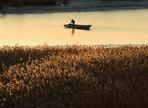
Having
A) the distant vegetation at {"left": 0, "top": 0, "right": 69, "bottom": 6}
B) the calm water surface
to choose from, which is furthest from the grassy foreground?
the distant vegetation at {"left": 0, "top": 0, "right": 69, "bottom": 6}

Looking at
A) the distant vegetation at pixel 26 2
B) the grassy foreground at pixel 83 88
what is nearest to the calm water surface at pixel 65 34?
the grassy foreground at pixel 83 88

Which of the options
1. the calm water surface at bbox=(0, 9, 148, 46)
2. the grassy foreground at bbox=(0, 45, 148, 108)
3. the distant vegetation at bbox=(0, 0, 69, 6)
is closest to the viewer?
the grassy foreground at bbox=(0, 45, 148, 108)

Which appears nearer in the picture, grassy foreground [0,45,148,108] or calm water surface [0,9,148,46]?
grassy foreground [0,45,148,108]

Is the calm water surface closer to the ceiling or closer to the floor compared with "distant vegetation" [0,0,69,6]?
closer to the floor

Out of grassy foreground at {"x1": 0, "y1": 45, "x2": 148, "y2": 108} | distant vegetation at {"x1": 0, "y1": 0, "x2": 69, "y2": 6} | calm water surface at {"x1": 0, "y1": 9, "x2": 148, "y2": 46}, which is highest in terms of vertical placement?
distant vegetation at {"x1": 0, "y1": 0, "x2": 69, "y2": 6}

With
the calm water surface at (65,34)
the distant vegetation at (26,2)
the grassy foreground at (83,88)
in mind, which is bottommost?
the calm water surface at (65,34)

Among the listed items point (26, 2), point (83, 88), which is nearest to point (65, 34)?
point (83, 88)

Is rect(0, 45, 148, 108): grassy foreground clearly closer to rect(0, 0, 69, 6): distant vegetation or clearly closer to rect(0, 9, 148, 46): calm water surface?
rect(0, 9, 148, 46): calm water surface

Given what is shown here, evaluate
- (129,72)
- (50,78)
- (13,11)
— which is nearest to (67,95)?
(50,78)

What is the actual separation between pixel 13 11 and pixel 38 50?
7879cm

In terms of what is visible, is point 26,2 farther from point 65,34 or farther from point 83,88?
point 83,88

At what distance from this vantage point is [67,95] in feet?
36.9

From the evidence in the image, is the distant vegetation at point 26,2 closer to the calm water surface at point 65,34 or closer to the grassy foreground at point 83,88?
the calm water surface at point 65,34

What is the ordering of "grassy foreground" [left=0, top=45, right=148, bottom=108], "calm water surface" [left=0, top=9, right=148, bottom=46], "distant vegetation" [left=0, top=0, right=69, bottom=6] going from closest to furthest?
"grassy foreground" [left=0, top=45, right=148, bottom=108] < "calm water surface" [left=0, top=9, right=148, bottom=46] < "distant vegetation" [left=0, top=0, right=69, bottom=6]
